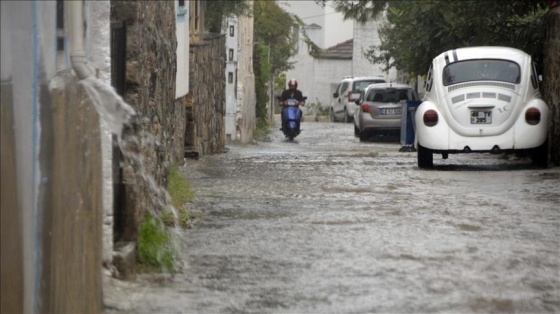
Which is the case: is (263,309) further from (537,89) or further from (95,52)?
(537,89)

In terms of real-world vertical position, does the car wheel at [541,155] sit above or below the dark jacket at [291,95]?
below

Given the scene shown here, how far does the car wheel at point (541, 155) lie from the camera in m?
15.8

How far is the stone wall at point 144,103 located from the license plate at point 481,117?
6.67 metres

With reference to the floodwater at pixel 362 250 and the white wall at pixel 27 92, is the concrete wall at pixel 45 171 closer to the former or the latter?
the white wall at pixel 27 92

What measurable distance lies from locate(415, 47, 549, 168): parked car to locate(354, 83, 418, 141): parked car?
13975 mm

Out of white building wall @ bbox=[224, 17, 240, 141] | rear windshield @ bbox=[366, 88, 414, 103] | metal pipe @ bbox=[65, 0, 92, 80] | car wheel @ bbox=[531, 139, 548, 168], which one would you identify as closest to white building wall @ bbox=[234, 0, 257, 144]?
white building wall @ bbox=[224, 17, 240, 141]

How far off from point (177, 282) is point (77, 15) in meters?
1.75

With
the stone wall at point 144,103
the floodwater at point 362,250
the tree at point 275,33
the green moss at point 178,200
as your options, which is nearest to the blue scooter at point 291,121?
the tree at point 275,33

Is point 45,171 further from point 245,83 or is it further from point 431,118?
point 245,83

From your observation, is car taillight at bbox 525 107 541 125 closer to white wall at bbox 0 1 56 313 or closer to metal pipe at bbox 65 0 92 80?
metal pipe at bbox 65 0 92 80

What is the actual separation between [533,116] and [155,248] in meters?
9.03

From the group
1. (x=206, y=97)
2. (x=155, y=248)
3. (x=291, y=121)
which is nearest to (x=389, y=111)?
(x=291, y=121)

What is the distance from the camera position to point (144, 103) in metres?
8.28

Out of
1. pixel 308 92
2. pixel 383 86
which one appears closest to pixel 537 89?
pixel 383 86
